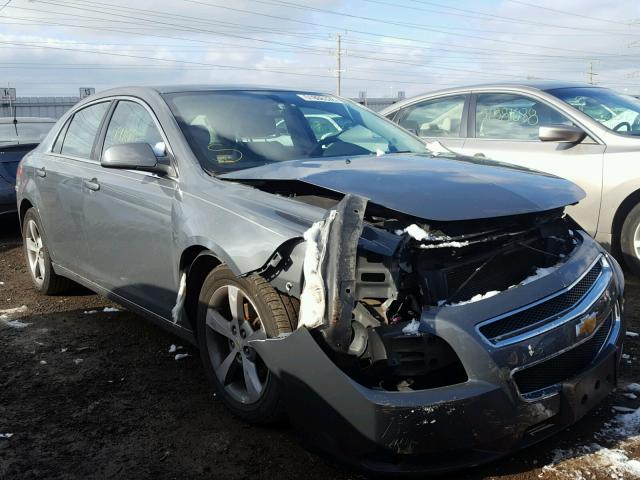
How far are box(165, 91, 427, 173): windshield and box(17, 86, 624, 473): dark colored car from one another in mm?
17

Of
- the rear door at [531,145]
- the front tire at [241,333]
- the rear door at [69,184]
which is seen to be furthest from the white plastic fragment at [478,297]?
the rear door at [69,184]

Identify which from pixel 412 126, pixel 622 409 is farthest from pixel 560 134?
pixel 622 409

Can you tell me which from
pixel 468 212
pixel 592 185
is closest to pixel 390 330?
pixel 468 212

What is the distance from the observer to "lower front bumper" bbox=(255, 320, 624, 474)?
238 cm

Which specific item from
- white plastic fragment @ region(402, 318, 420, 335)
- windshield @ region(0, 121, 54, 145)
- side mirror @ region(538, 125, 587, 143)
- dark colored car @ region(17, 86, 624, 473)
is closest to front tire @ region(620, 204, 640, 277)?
side mirror @ region(538, 125, 587, 143)

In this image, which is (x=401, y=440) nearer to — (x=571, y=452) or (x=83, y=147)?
(x=571, y=452)

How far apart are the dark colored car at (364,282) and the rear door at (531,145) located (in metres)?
2.09

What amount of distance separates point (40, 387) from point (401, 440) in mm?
2340

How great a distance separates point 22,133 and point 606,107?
7164mm

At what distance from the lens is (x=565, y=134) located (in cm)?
534

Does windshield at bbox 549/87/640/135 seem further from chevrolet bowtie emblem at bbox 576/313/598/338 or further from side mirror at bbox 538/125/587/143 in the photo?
chevrolet bowtie emblem at bbox 576/313/598/338

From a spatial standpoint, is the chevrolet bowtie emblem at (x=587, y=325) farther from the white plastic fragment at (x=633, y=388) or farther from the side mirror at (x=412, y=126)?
the side mirror at (x=412, y=126)

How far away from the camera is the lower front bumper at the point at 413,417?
7.82 ft

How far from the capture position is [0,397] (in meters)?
3.63
